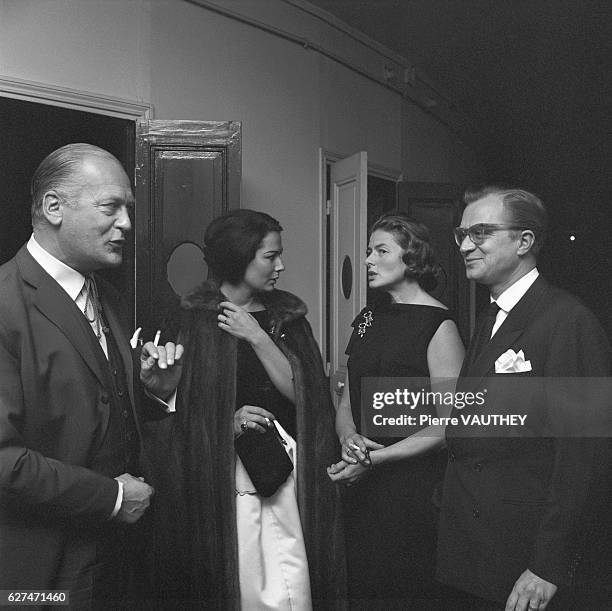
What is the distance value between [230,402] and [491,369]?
73 centimetres

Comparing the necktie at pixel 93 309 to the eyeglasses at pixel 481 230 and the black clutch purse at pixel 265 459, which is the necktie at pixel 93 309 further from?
the eyeglasses at pixel 481 230

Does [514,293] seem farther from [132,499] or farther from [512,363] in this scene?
[132,499]

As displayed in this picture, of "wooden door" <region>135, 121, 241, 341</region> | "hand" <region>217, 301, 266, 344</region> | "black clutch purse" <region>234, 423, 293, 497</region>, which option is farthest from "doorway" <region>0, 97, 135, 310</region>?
"black clutch purse" <region>234, 423, 293, 497</region>

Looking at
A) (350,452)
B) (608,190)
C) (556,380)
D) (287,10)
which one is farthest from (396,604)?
(287,10)

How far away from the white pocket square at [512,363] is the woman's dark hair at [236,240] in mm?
747

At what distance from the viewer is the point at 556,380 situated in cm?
129

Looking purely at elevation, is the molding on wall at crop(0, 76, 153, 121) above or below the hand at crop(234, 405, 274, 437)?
above

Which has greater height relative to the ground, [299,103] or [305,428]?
[299,103]

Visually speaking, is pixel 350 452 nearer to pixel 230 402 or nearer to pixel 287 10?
pixel 230 402

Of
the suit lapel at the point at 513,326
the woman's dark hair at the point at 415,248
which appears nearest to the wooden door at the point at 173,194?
the woman's dark hair at the point at 415,248

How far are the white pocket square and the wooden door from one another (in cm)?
125

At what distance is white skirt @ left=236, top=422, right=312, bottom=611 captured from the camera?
5.61 feet

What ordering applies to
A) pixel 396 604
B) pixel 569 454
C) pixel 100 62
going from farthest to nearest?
1. pixel 100 62
2. pixel 396 604
3. pixel 569 454

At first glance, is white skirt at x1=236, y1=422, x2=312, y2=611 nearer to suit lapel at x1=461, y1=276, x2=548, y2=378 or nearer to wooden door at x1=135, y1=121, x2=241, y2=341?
suit lapel at x1=461, y1=276, x2=548, y2=378
